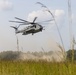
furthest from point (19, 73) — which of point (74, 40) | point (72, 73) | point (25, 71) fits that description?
point (74, 40)

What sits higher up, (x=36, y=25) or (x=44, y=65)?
(x=44, y=65)

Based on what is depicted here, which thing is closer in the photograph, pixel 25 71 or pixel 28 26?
pixel 25 71

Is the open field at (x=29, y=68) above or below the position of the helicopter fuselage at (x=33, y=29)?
above

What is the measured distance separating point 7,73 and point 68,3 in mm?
5151

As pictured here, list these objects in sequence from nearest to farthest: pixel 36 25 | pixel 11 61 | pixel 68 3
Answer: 1. pixel 68 3
2. pixel 11 61
3. pixel 36 25

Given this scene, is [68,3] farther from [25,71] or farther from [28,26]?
[28,26]

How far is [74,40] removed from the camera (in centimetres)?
470

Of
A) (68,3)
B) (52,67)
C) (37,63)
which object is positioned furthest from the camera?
(37,63)

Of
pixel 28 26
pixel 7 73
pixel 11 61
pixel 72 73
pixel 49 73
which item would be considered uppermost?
pixel 72 73

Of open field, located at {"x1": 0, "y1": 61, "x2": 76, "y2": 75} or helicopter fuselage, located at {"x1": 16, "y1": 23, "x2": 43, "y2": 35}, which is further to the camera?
helicopter fuselage, located at {"x1": 16, "y1": 23, "x2": 43, "y2": 35}

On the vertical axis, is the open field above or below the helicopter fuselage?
above

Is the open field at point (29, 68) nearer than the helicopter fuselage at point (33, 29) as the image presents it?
Yes

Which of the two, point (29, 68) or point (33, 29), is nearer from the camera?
point (29, 68)

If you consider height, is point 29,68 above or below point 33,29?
above
